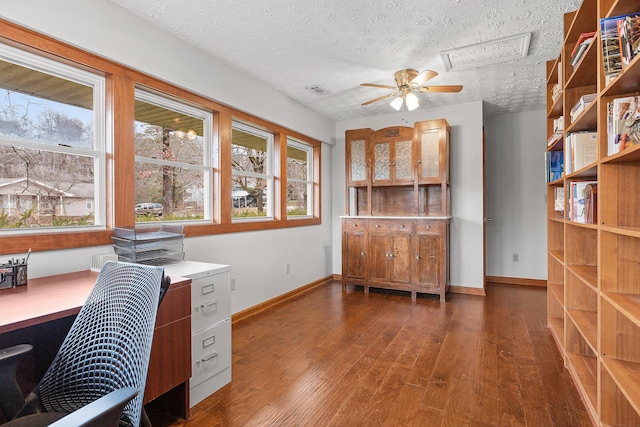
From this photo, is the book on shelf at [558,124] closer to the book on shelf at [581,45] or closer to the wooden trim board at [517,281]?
the book on shelf at [581,45]

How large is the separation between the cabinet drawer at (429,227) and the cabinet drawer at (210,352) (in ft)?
9.01

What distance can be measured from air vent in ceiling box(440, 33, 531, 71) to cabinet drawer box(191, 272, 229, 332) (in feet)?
8.83

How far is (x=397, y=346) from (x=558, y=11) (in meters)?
2.77

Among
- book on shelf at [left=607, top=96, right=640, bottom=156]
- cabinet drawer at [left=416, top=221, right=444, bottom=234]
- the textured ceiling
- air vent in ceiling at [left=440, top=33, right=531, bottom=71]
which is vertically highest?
the textured ceiling

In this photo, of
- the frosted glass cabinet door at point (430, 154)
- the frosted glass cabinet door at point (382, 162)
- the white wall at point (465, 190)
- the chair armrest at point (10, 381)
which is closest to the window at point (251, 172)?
the frosted glass cabinet door at point (382, 162)

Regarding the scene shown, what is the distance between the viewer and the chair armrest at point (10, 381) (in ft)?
3.52

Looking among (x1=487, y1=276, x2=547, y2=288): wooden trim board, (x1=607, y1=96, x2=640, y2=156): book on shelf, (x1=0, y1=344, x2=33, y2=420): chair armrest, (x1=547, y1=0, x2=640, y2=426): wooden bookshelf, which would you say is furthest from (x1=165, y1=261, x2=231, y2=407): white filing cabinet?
(x1=487, y1=276, x2=547, y2=288): wooden trim board

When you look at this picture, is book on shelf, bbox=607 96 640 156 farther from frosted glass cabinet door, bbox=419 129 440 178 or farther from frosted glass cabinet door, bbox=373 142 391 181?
frosted glass cabinet door, bbox=373 142 391 181

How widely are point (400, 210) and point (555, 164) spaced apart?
2201 mm

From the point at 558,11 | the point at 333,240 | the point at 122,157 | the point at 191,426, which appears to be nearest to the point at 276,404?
the point at 191,426

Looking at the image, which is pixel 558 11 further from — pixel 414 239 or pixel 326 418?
pixel 326 418

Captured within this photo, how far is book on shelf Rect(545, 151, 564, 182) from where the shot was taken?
9.45 feet

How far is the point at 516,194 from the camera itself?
5043mm

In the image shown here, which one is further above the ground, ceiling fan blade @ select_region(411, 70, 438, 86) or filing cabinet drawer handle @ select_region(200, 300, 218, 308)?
ceiling fan blade @ select_region(411, 70, 438, 86)
